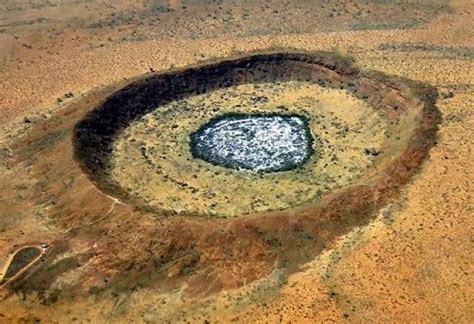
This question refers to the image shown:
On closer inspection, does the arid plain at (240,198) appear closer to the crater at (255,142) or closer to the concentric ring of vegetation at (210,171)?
the concentric ring of vegetation at (210,171)

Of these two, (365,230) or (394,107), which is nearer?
(365,230)

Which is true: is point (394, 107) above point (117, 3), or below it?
below

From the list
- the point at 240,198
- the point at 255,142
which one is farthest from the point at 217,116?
the point at 240,198

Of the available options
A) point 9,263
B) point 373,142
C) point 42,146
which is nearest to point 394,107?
point 373,142

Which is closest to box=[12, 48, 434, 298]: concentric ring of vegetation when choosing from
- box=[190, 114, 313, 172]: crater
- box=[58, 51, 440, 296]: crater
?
box=[58, 51, 440, 296]: crater

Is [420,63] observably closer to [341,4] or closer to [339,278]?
[341,4]

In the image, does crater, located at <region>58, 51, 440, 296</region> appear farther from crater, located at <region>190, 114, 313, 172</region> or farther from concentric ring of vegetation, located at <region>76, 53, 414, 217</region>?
crater, located at <region>190, 114, 313, 172</region>
